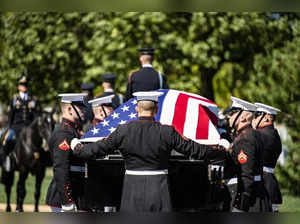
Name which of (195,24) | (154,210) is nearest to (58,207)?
(154,210)

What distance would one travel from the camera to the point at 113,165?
21.0ft

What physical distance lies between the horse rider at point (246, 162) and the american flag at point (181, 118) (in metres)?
0.30

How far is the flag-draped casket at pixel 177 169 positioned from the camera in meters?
6.24

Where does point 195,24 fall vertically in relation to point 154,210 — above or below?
above

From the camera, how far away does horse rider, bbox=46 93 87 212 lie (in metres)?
6.08

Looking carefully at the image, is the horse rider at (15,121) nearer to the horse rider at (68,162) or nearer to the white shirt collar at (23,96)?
the white shirt collar at (23,96)

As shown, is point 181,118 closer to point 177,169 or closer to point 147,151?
point 177,169

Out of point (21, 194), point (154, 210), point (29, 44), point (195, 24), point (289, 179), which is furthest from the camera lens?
point (29, 44)

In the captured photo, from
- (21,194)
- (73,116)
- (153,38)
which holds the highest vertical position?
(153,38)

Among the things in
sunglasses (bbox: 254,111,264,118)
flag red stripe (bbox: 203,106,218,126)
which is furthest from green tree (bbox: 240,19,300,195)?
flag red stripe (bbox: 203,106,218,126)

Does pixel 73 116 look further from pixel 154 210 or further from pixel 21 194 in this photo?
pixel 21 194

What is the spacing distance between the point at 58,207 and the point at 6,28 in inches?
551

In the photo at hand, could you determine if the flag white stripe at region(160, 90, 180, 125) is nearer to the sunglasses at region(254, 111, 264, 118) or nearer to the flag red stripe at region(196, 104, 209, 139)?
the flag red stripe at region(196, 104, 209, 139)
